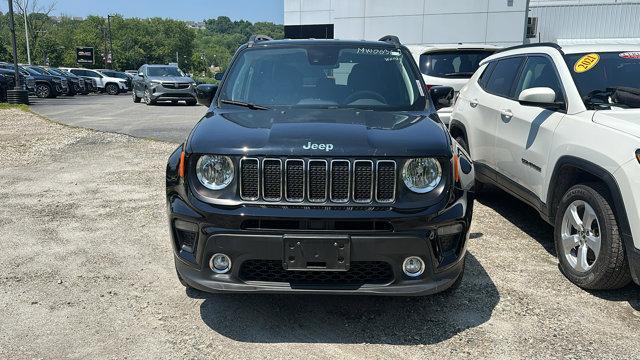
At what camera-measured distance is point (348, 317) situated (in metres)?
3.54

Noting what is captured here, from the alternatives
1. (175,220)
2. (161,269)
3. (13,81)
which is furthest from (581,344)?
(13,81)

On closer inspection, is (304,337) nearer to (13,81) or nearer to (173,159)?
(173,159)

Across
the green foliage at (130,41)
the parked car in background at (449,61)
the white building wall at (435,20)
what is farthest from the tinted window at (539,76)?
the green foliage at (130,41)

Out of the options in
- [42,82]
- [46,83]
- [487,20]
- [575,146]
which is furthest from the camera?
[46,83]

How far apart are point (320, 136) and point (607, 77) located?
282 centimetres

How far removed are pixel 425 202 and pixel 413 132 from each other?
0.48m

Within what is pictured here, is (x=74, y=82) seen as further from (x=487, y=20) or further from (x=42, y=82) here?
(x=487, y=20)

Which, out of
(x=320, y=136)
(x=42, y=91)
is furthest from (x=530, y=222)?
(x=42, y=91)

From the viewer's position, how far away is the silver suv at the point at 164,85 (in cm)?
2130

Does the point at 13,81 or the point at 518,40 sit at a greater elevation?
the point at 518,40

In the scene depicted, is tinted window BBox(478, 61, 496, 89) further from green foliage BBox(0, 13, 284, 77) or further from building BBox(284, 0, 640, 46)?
green foliage BBox(0, 13, 284, 77)

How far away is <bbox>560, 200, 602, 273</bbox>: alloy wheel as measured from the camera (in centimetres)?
384

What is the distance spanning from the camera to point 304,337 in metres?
3.29

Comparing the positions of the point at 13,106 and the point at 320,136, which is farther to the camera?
the point at 13,106
